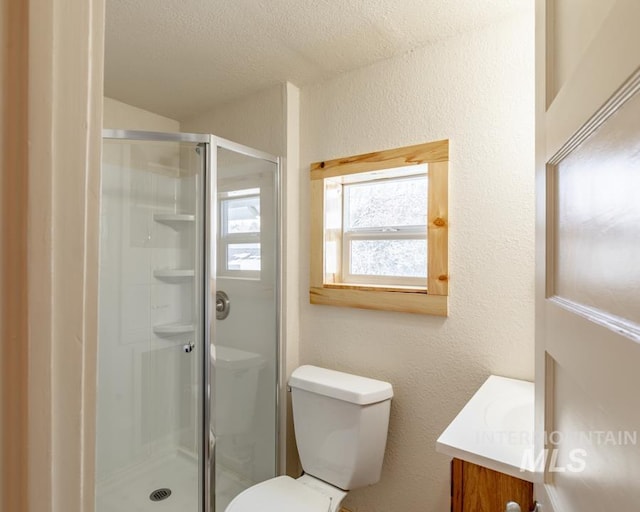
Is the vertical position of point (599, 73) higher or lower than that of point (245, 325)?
higher

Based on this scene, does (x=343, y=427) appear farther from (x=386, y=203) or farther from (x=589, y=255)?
(x=589, y=255)

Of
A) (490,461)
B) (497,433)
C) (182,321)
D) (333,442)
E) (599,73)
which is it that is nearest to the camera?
(599,73)

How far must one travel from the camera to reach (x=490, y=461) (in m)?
0.84

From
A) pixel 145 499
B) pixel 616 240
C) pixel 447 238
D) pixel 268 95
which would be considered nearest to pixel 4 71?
pixel 616 240

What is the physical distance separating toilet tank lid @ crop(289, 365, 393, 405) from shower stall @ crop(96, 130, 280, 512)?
1.02 feet

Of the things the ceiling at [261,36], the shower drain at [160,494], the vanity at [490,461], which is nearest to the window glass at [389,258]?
the vanity at [490,461]

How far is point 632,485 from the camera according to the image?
328 millimetres

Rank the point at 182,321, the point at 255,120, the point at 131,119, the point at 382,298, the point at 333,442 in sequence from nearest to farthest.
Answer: the point at 333,442
the point at 382,298
the point at 182,321
the point at 255,120
the point at 131,119

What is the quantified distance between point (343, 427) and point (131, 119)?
6.89 ft

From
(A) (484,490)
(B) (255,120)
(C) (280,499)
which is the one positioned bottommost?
(C) (280,499)

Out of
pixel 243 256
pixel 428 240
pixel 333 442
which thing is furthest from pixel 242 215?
Answer: pixel 333 442

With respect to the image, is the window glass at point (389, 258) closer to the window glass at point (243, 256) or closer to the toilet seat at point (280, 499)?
the window glass at point (243, 256)

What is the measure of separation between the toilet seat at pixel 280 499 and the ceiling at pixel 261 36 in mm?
1839

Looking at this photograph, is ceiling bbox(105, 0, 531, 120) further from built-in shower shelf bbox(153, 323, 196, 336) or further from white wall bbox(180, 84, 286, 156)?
built-in shower shelf bbox(153, 323, 196, 336)
